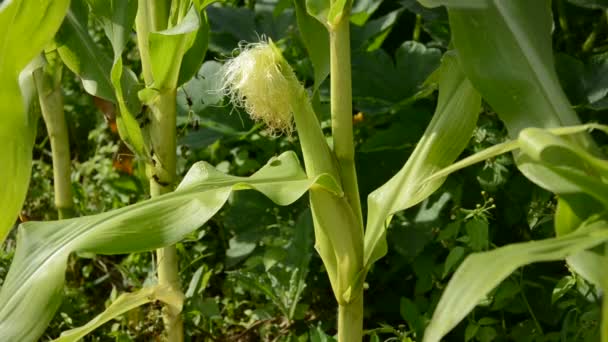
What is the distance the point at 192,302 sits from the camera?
1.44 meters

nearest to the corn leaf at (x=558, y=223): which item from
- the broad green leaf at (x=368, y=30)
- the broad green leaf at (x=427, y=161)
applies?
the broad green leaf at (x=427, y=161)

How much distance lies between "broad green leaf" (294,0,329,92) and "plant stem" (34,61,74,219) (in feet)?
1.88

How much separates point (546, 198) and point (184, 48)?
23.9 inches

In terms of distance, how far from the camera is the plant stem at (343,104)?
3.46ft

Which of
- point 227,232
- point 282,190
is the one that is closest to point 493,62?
point 282,190

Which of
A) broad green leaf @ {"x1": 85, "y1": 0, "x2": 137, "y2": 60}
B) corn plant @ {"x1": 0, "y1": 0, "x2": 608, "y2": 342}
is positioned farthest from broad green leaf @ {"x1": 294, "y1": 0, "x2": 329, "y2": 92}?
broad green leaf @ {"x1": 85, "y1": 0, "x2": 137, "y2": 60}

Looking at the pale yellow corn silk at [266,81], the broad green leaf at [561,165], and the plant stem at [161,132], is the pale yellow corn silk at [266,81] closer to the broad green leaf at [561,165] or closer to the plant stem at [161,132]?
the plant stem at [161,132]

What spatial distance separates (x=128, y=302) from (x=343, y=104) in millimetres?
409

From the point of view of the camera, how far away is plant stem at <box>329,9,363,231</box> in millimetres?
1055

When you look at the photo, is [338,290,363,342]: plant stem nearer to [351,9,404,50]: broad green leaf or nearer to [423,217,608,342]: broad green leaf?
[423,217,608,342]: broad green leaf

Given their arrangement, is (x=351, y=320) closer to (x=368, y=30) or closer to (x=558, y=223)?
(x=558, y=223)

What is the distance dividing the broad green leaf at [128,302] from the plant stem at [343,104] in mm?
333

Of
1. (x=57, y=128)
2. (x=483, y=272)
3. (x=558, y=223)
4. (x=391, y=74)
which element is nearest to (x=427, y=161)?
(x=558, y=223)

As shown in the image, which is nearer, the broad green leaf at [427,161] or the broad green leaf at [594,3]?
the broad green leaf at [427,161]
